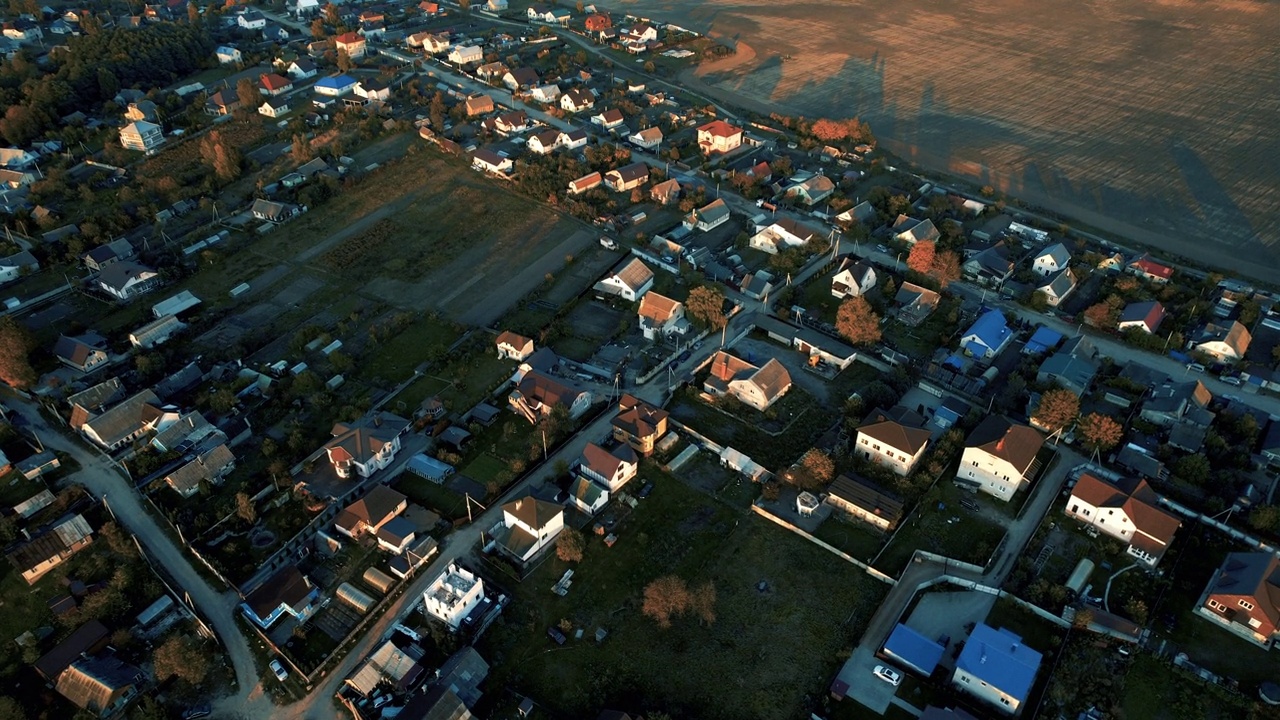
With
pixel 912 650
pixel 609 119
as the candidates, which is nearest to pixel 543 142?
pixel 609 119

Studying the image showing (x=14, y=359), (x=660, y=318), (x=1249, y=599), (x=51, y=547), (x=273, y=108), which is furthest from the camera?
(x=273, y=108)

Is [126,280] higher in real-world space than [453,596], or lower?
lower

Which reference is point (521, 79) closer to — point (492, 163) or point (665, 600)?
point (492, 163)

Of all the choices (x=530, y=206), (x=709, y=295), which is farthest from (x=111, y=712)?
(x=530, y=206)

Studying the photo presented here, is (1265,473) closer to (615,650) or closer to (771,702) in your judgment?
(771,702)

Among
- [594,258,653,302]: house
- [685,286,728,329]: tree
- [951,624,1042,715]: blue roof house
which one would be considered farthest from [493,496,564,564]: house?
[594,258,653,302]: house

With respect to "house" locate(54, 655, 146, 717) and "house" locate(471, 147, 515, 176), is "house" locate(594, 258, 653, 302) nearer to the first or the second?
"house" locate(471, 147, 515, 176)

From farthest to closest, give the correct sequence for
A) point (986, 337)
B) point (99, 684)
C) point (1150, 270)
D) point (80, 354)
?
point (1150, 270), point (986, 337), point (80, 354), point (99, 684)

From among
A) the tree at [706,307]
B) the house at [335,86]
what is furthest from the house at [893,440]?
the house at [335,86]
